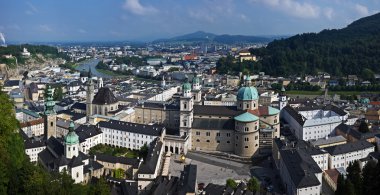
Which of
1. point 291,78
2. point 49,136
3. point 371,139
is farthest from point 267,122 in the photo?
point 291,78

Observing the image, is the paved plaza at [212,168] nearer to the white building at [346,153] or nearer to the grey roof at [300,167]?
the grey roof at [300,167]

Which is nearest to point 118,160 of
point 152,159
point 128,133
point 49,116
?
point 152,159

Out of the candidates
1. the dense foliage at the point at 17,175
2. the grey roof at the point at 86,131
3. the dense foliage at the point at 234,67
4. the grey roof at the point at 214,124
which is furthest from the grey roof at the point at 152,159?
the dense foliage at the point at 234,67

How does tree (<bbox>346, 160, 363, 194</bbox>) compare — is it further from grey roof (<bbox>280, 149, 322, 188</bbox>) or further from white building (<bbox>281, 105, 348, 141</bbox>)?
white building (<bbox>281, 105, 348, 141</bbox>)

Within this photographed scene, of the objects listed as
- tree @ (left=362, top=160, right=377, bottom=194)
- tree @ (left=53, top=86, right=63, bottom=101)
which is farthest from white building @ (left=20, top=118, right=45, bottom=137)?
tree @ (left=362, top=160, right=377, bottom=194)

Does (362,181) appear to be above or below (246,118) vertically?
below

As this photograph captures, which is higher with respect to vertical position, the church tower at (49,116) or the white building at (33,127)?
the church tower at (49,116)

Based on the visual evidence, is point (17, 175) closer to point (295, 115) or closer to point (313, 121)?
point (313, 121)
